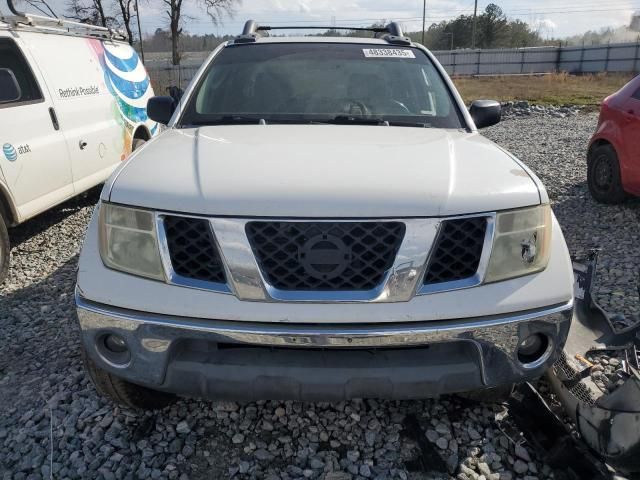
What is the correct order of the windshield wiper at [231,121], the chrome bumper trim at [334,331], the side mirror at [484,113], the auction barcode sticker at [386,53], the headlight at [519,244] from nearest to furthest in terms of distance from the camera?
the chrome bumper trim at [334,331] < the headlight at [519,244] < the windshield wiper at [231,121] < the side mirror at [484,113] < the auction barcode sticker at [386,53]

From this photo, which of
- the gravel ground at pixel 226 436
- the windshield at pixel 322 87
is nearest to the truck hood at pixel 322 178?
the windshield at pixel 322 87

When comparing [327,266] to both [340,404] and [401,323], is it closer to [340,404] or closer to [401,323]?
[401,323]

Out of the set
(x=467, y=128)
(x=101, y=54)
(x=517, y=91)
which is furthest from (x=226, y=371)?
(x=517, y=91)

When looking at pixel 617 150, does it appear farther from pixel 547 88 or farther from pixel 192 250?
pixel 547 88

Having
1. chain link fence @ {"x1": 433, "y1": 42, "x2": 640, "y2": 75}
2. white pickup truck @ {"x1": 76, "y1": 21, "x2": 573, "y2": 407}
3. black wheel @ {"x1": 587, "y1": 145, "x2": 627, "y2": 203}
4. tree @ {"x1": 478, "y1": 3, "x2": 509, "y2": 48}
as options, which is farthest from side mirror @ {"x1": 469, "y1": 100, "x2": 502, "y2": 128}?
tree @ {"x1": 478, "y1": 3, "x2": 509, "y2": 48}

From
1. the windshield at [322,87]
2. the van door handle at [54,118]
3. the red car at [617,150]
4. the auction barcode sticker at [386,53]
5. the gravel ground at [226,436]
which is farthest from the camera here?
the red car at [617,150]

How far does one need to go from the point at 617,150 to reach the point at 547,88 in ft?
72.7

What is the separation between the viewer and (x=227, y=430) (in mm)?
2551

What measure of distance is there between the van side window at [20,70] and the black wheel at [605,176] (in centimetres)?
585

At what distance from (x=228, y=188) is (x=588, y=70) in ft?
132

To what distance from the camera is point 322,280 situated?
2.02m

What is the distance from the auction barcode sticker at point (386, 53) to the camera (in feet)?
12.1

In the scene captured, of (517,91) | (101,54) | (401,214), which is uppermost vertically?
(101,54)

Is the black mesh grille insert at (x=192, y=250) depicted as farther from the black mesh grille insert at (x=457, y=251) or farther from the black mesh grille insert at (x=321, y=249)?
the black mesh grille insert at (x=457, y=251)
